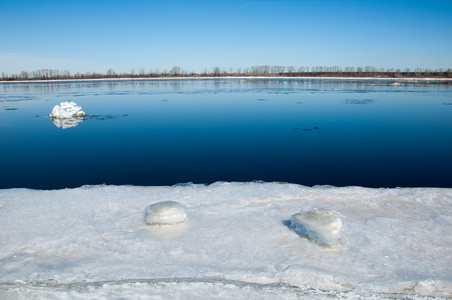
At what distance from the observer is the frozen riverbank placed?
1.92 meters

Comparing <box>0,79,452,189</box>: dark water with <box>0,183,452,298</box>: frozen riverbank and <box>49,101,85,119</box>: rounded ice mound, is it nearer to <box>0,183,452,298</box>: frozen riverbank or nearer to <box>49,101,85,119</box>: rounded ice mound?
<box>49,101,85,119</box>: rounded ice mound

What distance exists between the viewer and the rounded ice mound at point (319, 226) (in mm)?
2344

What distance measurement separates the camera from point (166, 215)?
2.67 m

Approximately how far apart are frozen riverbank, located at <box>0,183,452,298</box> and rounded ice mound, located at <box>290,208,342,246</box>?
0.07 meters

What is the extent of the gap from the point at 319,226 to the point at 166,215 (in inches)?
50.9

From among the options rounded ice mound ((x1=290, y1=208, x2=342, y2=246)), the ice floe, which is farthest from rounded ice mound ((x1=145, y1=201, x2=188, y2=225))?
the ice floe

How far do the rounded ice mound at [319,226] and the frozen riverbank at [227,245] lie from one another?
69 mm

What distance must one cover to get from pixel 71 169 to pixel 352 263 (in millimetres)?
4707

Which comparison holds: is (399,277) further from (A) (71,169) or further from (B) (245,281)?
(A) (71,169)

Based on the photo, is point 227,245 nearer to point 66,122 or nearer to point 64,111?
point 66,122

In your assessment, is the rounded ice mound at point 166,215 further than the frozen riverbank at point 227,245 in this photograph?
Yes

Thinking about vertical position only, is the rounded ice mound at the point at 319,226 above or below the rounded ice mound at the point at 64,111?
below

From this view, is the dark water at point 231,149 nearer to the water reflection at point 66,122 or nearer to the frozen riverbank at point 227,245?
the water reflection at point 66,122

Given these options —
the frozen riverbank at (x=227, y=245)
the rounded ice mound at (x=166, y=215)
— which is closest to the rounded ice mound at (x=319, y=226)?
the frozen riverbank at (x=227, y=245)
